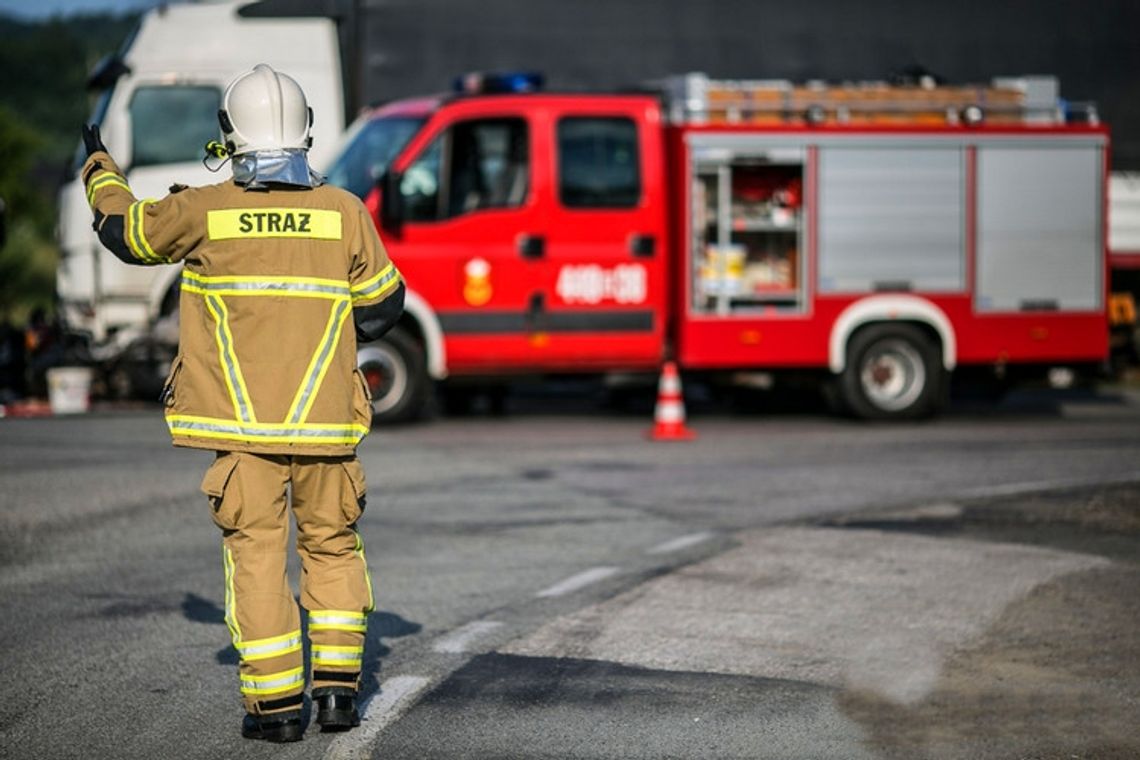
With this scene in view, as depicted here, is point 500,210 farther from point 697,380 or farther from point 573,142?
point 697,380

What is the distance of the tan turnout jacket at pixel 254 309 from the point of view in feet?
18.1

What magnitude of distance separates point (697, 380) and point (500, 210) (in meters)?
2.34

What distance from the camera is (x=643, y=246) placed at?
1571 centimetres

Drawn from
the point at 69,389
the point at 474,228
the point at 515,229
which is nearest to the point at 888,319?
the point at 515,229

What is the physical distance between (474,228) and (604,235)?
3.42 feet

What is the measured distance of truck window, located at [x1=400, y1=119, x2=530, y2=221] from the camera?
15312 millimetres

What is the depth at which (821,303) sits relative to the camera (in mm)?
16078

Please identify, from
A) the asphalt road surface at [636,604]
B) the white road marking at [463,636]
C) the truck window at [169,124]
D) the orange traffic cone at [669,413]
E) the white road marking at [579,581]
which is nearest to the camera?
the asphalt road surface at [636,604]

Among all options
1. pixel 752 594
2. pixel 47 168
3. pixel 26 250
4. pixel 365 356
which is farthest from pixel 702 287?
pixel 47 168

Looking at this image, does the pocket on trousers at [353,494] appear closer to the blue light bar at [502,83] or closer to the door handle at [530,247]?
the door handle at [530,247]

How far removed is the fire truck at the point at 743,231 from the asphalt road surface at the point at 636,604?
1647 millimetres

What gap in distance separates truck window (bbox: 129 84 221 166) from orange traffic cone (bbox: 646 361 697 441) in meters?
5.41

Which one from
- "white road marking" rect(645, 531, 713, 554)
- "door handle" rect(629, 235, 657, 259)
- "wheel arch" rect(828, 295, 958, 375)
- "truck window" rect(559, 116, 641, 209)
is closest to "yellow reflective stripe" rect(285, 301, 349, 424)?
"white road marking" rect(645, 531, 713, 554)

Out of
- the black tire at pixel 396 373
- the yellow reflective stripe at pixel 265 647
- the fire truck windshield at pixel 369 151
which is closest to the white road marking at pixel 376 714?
the yellow reflective stripe at pixel 265 647
